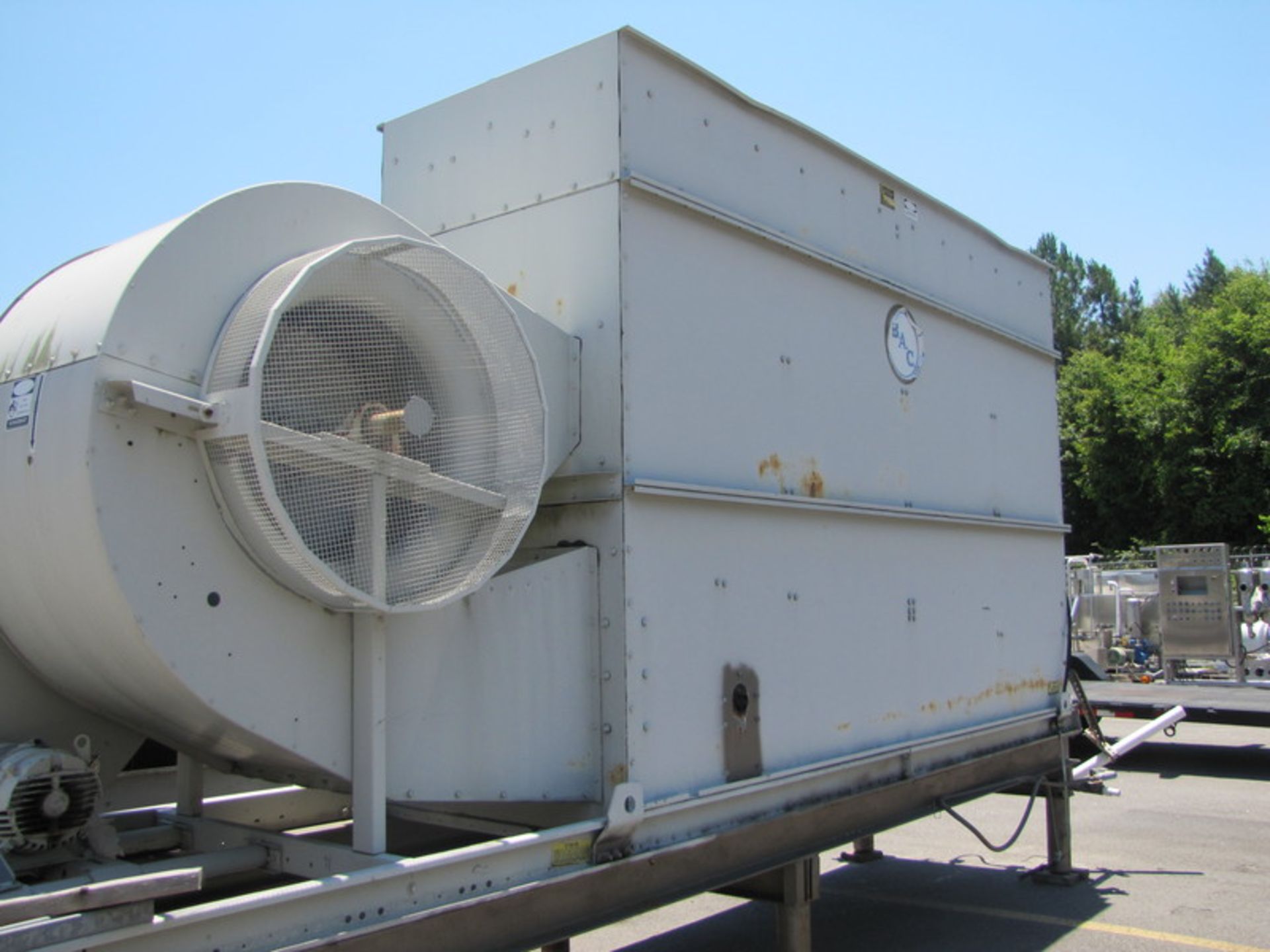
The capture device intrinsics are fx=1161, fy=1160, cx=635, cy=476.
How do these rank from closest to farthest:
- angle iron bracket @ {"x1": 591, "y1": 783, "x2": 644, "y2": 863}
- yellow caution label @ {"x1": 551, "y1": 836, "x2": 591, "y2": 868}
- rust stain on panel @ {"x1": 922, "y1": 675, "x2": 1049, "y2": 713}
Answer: yellow caution label @ {"x1": 551, "y1": 836, "x2": 591, "y2": 868} < angle iron bracket @ {"x1": 591, "y1": 783, "x2": 644, "y2": 863} < rust stain on panel @ {"x1": 922, "y1": 675, "x2": 1049, "y2": 713}

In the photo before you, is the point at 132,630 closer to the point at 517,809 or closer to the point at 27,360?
the point at 27,360

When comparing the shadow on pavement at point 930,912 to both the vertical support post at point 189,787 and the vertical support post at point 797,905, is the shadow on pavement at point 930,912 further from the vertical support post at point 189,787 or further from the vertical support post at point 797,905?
the vertical support post at point 189,787

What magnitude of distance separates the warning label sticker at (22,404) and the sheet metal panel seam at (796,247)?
1805mm

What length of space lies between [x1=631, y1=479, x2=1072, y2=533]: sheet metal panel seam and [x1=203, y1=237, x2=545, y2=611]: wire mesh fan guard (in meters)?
0.54

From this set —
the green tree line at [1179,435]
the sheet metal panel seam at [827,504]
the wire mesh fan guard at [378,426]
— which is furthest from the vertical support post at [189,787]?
the green tree line at [1179,435]

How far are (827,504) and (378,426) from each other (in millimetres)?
2046

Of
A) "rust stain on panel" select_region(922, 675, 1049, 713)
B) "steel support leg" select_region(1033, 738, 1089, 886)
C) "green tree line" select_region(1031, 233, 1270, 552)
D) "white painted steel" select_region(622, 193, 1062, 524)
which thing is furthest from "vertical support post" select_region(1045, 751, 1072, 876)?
"green tree line" select_region(1031, 233, 1270, 552)

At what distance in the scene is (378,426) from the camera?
9.62ft

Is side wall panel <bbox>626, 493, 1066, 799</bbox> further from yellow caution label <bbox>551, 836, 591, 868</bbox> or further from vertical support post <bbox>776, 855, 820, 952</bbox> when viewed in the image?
vertical support post <bbox>776, 855, 820, 952</bbox>

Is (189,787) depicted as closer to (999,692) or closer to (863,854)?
(999,692)

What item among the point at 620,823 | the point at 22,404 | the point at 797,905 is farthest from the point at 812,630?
the point at 22,404

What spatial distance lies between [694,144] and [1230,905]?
520 cm

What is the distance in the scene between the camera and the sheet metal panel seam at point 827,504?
3.64 m

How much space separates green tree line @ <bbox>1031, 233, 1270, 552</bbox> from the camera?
30.6 metres
